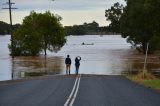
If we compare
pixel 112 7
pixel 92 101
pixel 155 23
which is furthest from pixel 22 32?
pixel 92 101

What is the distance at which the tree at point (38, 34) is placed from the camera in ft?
322

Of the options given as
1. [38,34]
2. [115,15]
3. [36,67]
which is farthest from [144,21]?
[115,15]

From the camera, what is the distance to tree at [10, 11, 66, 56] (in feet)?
322

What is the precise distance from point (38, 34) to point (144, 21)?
97.7 ft

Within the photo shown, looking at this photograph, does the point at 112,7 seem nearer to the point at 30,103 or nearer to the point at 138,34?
the point at 138,34

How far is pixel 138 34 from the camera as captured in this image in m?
92.4

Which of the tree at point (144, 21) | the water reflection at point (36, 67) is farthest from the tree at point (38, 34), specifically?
the water reflection at point (36, 67)

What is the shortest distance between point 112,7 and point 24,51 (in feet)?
171

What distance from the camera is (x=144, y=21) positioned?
74812 mm

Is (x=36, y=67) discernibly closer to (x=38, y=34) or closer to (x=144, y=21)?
(x=144, y=21)

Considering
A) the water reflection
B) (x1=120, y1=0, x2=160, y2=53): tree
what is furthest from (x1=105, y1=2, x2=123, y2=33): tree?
the water reflection

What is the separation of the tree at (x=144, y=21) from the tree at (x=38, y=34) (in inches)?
545

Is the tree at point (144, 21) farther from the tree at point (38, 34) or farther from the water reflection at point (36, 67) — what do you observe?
the tree at point (38, 34)

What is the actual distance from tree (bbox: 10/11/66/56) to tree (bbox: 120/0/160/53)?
45.4 feet
